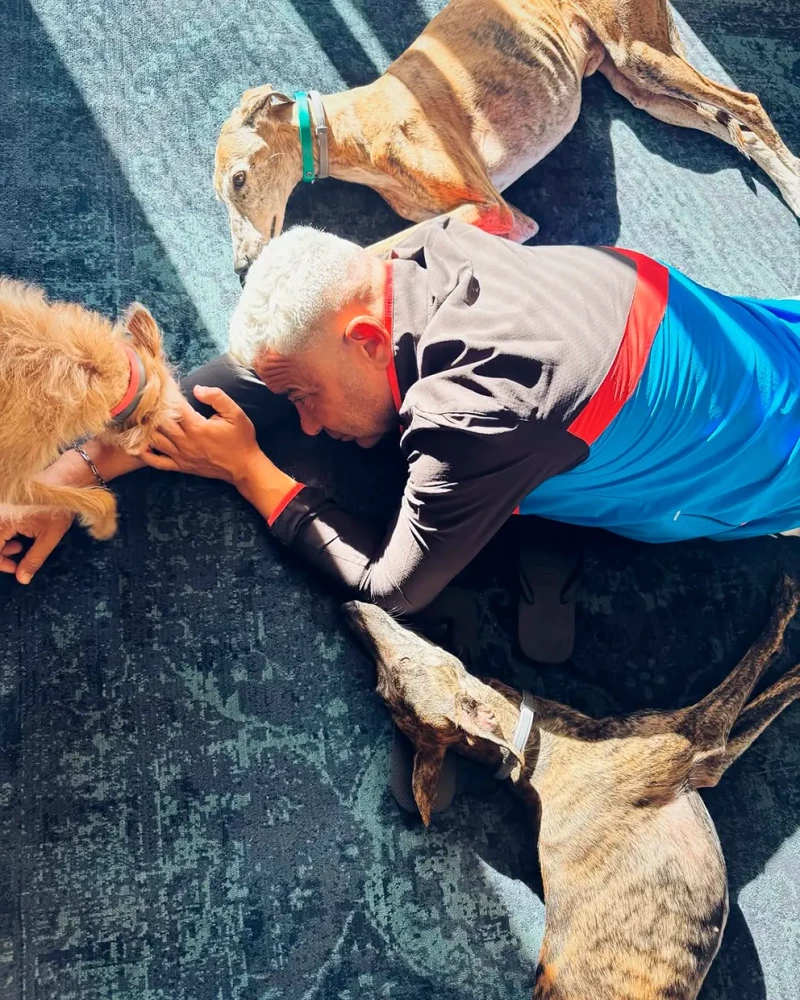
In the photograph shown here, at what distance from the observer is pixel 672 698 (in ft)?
6.77

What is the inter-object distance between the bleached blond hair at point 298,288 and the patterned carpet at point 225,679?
45 cm

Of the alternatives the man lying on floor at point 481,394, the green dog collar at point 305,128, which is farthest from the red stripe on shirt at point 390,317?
the green dog collar at point 305,128

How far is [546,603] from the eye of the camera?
80.1 inches

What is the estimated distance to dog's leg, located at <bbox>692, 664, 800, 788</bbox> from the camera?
6.25 ft

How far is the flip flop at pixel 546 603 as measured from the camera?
2021mm

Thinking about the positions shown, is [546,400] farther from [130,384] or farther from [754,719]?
[754,719]

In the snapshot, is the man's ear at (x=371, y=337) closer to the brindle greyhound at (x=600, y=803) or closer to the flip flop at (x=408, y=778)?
the brindle greyhound at (x=600, y=803)

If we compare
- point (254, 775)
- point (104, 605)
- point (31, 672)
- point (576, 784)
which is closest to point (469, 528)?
point (576, 784)

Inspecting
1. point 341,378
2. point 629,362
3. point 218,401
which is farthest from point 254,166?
point 629,362

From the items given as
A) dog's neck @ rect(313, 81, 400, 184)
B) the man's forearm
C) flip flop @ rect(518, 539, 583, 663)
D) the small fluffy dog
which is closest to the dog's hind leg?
A: dog's neck @ rect(313, 81, 400, 184)

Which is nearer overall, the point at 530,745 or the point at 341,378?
the point at 341,378

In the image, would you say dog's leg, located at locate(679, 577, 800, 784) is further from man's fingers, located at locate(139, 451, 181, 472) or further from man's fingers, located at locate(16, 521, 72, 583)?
man's fingers, located at locate(16, 521, 72, 583)

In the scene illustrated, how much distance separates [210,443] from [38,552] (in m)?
0.46

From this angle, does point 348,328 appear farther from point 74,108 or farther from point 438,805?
point 74,108
